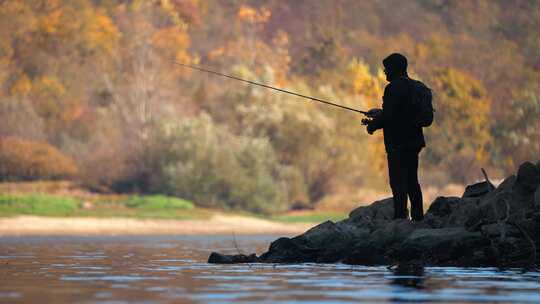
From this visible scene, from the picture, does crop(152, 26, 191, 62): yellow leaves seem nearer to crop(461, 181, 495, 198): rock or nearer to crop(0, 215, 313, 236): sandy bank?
crop(0, 215, 313, 236): sandy bank

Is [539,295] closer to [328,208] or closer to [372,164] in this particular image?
[328,208]

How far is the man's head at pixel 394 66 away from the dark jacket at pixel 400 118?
0.33 feet

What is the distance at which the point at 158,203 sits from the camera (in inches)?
1740

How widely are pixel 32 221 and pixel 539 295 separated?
97.3 ft

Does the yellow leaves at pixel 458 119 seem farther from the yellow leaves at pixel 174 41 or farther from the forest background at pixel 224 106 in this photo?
the yellow leaves at pixel 174 41

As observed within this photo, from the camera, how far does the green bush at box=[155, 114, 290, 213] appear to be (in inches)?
1834

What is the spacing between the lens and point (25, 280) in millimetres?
12383

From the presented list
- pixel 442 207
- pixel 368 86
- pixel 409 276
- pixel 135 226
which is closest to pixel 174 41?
pixel 368 86

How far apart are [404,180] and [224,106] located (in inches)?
1538

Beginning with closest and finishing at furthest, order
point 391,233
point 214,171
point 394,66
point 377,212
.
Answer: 1. point 391,233
2. point 394,66
3. point 377,212
4. point 214,171

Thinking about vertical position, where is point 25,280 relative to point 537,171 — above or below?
below

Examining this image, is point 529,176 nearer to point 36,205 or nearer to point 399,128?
point 399,128

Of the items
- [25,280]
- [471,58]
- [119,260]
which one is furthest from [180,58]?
[25,280]

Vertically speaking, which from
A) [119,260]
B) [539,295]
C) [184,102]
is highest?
[184,102]
